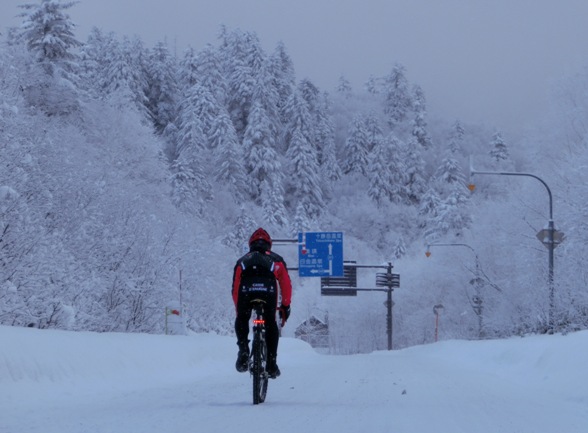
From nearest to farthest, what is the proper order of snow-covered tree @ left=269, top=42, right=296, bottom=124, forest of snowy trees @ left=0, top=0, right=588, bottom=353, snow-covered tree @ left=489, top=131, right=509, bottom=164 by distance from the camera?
forest of snowy trees @ left=0, top=0, right=588, bottom=353
snow-covered tree @ left=269, top=42, right=296, bottom=124
snow-covered tree @ left=489, top=131, right=509, bottom=164

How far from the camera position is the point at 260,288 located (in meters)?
9.02

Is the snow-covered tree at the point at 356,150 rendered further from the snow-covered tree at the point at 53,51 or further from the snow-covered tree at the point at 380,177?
the snow-covered tree at the point at 53,51

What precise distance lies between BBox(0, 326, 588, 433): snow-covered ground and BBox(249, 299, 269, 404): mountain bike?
19cm

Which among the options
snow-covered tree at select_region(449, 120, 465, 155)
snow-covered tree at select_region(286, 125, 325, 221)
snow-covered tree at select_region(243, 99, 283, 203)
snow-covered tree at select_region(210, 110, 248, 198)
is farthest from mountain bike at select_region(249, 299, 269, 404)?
snow-covered tree at select_region(449, 120, 465, 155)

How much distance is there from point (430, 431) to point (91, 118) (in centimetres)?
4141

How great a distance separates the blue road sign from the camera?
1532 inches

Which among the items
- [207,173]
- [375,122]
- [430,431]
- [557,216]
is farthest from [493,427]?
[375,122]

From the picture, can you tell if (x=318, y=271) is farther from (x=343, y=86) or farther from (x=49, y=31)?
(x=343, y=86)

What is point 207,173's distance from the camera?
82.2 metres

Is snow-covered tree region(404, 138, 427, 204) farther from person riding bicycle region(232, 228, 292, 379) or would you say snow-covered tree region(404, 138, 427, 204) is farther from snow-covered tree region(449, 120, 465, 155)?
person riding bicycle region(232, 228, 292, 379)

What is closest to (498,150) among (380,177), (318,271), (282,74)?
(380,177)

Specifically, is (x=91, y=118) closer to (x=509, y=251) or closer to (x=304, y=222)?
(x=509, y=251)

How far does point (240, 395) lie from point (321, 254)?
2922cm

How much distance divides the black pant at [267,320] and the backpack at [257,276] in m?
0.07
